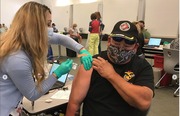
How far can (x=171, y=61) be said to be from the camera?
12.6 feet

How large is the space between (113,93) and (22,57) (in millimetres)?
573

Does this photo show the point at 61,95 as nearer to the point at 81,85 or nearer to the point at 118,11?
the point at 81,85

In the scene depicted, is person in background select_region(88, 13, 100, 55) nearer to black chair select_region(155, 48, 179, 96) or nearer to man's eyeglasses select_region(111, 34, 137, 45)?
black chair select_region(155, 48, 179, 96)

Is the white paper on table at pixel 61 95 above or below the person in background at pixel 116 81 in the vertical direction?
below

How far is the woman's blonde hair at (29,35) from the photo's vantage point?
Result: 1.18 metres

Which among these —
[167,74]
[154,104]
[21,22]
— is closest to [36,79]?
[21,22]

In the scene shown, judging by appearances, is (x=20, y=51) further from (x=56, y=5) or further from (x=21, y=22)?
(x=56, y=5)

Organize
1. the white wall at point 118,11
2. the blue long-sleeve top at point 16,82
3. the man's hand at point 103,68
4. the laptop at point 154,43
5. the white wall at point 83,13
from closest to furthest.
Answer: the blue long-sleeve top at point 16,82 → the man's hand at point 103,68 → the laptop at point 154,43 → the white wall at point 118,11 → the white wall at point 83,13

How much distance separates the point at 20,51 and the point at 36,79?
0.76ft

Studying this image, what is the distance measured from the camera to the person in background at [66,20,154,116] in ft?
4.30

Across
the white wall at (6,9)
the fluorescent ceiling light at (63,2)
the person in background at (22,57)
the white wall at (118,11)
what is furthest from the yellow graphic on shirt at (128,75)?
the white wall at (6,9)

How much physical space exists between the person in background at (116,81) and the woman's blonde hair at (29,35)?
33cm

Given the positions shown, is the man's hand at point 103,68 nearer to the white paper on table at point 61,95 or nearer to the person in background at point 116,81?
the person in background at point 116,81

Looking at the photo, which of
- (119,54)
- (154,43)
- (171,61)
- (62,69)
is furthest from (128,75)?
(154,43)
